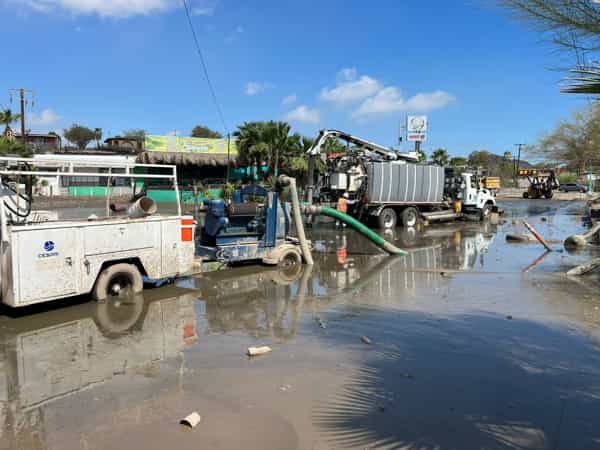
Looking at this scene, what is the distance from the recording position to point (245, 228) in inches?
434

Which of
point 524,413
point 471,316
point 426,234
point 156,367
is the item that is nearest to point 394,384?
point 524,413

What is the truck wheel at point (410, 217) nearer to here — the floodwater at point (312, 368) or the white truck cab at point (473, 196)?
the white truck cab at point (473, 196)

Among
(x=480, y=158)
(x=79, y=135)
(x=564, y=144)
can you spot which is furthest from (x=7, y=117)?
(x=480, y=158)

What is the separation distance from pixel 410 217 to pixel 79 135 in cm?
7340

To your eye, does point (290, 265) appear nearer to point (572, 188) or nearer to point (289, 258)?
point (289, 258)

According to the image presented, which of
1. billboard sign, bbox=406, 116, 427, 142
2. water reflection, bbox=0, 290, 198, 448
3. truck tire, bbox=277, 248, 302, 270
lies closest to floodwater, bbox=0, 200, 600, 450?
water reflection, bbox=0, 290, 198, 448

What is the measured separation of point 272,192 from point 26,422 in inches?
300

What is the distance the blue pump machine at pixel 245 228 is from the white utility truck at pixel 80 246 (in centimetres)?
155

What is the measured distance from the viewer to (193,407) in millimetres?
4277

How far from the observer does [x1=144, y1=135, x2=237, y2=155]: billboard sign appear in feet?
Result: 122

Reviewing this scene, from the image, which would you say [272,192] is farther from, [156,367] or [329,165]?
[329,165]

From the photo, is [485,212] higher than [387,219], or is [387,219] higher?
[485,212]

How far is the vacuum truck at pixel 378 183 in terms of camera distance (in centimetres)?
2028

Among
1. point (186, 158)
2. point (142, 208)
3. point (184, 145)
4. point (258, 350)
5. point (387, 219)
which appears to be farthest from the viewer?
point (184, 145)
